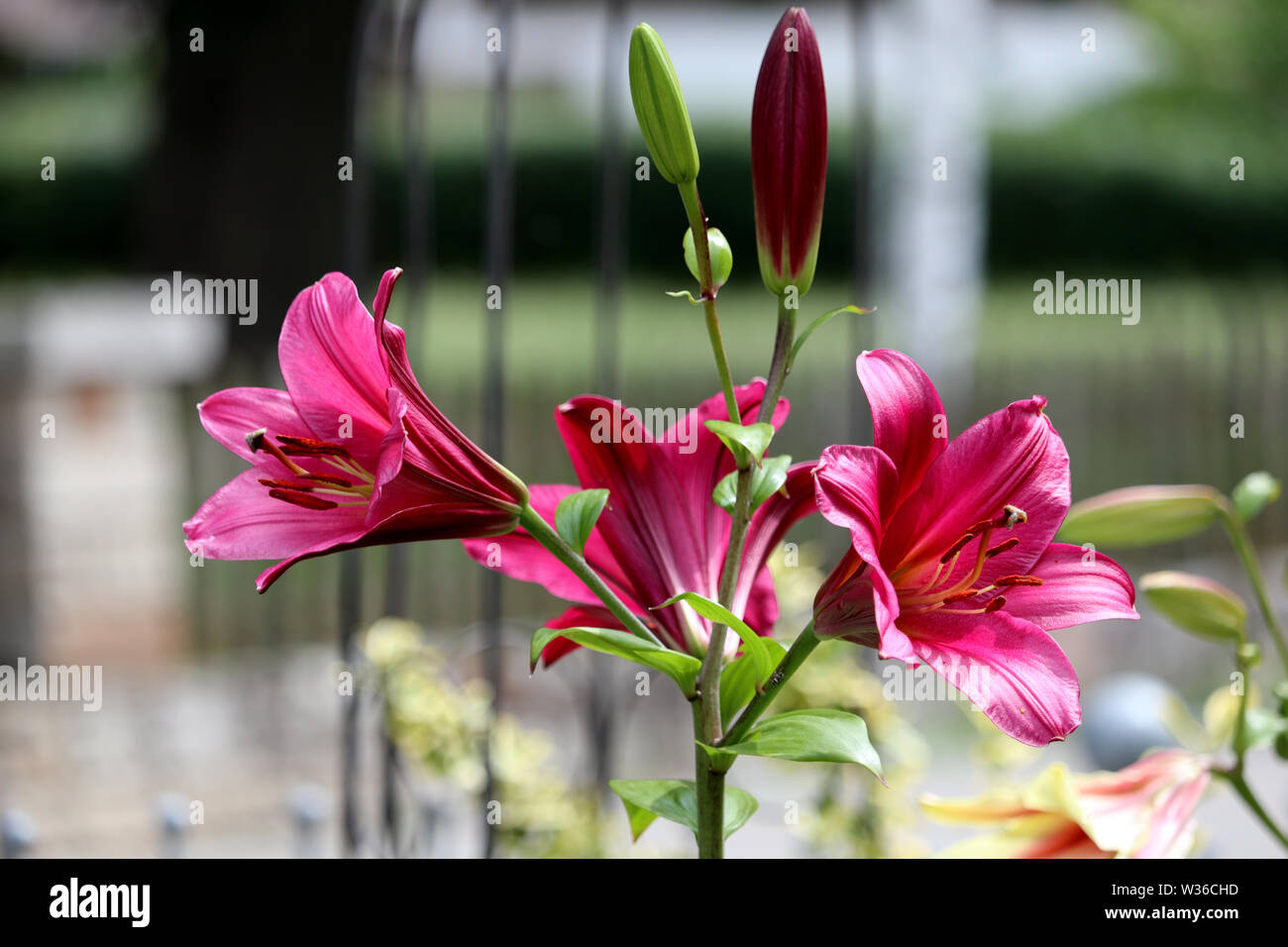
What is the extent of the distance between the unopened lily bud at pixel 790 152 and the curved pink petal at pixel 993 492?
71 mm

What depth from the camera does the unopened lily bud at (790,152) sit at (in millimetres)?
362

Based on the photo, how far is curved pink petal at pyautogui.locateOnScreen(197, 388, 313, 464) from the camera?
0.38m

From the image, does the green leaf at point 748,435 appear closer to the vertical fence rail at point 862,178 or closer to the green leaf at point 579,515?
the green leaf at point 579,515

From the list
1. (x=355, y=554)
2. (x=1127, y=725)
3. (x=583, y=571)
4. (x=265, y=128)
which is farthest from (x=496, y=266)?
(x=265, y=128)

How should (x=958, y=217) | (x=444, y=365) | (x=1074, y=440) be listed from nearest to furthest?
(x=1074, y=440) < (x=444, y=365) < (x=958, y=217)

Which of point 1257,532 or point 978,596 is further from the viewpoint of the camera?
point 1257,532

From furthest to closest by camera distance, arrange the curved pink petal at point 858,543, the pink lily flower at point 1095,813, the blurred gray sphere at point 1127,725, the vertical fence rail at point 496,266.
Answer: the vertical fence rail at point 496,266, the blurred gray sphere at point 1127,725, the pink lily flower at point 1095,813, the curved pink petal at point 858,543

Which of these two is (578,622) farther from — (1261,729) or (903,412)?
(1261,729)

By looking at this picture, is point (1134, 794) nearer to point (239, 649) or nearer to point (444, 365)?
point (239, 649)

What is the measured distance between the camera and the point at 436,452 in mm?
366

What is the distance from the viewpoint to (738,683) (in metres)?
0.37

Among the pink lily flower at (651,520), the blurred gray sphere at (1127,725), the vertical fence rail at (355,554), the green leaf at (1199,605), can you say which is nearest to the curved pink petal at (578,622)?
the pink lily flower at (651,520)
